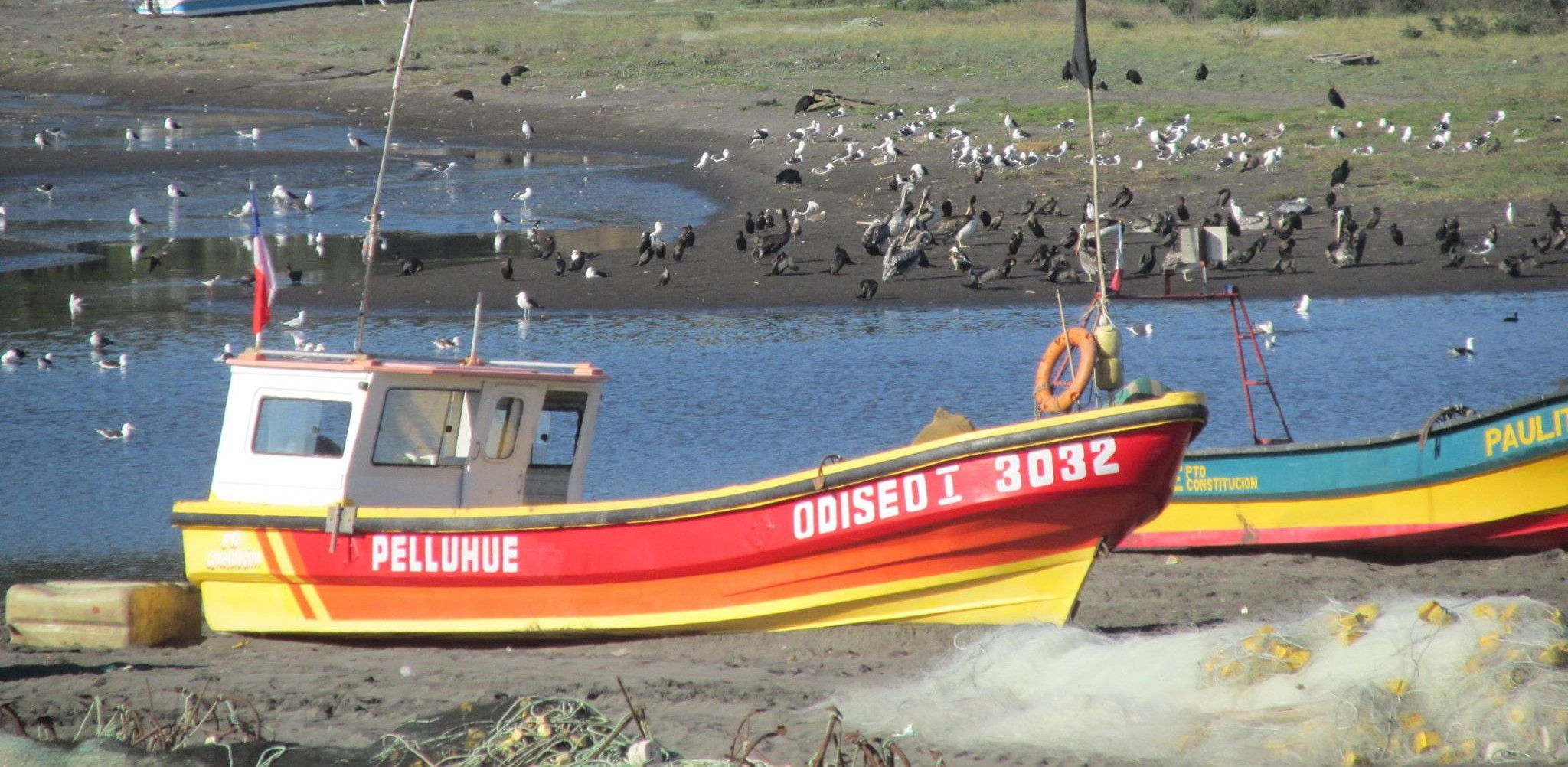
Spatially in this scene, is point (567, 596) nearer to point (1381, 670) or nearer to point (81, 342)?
point (1381, 670)

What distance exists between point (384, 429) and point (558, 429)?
3.67 ft

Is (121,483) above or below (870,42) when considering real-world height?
below

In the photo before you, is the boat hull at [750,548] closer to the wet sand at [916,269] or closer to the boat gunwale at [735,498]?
the boat gunwale at [735,498]

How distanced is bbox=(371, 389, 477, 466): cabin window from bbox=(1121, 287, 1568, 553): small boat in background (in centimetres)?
453

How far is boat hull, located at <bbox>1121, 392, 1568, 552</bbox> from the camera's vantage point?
10406mm

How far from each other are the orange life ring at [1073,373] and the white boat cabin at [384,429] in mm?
2773

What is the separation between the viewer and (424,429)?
33.5ft

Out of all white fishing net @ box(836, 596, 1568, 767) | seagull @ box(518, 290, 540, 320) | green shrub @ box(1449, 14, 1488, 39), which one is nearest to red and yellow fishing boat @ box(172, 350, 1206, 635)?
white fishing net @ box(836, 596, 1568, 767)

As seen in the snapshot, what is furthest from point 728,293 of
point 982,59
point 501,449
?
point 982,59

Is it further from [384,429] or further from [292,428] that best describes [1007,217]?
[292,428]

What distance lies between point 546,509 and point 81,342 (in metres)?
13.0

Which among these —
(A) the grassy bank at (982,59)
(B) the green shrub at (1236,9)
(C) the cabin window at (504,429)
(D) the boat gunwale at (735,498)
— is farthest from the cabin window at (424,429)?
(B) the green shrub at (1236,9)

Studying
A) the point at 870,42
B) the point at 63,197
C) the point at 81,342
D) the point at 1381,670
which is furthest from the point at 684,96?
the point at 1381,670

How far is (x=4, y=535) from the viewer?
43.1 feet
